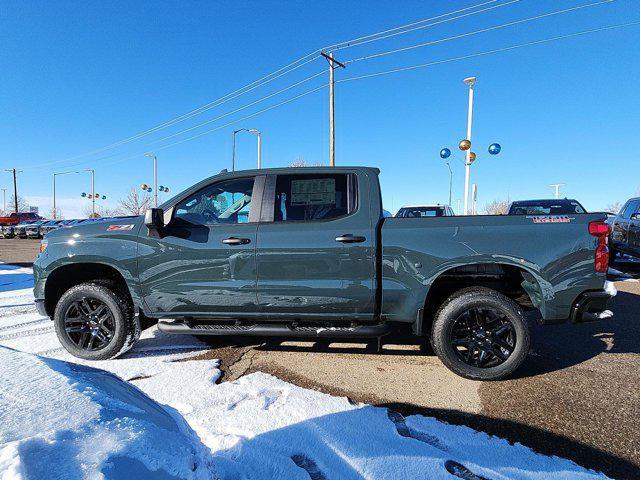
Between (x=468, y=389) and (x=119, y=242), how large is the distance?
3.59 metres

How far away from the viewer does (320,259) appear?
331cm

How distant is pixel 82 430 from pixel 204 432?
4.46ft

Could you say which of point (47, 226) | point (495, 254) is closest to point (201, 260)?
point (495, 254)

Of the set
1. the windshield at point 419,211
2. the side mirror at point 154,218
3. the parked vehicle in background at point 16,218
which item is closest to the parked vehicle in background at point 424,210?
the windshield at point 419,211

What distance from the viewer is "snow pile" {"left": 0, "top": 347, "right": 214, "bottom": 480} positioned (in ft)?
3.19

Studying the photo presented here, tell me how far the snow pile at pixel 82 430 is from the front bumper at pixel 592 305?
3.17 meters

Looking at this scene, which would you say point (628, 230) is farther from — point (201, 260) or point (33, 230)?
point (33, 230)

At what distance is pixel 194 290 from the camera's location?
3.50m

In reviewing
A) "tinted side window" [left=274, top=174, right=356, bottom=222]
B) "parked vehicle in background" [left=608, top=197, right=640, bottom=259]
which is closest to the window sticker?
"tinted side window" [left=274, top=174, right=356, bottom=222]

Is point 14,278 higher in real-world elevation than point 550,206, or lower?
lower

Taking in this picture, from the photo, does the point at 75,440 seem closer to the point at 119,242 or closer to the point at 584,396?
the point at 119,242

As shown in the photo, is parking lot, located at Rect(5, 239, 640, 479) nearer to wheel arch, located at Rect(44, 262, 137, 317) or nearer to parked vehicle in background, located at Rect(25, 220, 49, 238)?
wheel arch, located at Rect(44, 262, 137, 317)

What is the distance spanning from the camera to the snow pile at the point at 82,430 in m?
0.97

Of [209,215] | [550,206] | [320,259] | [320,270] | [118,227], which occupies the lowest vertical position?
[320,270]
